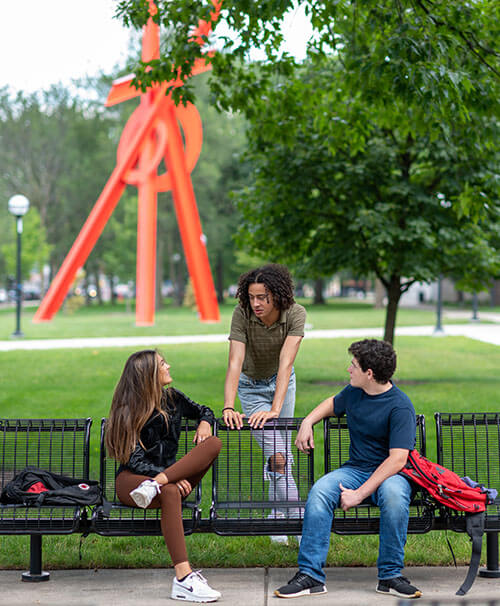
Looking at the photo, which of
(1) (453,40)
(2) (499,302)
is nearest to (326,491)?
(1) (453,40)

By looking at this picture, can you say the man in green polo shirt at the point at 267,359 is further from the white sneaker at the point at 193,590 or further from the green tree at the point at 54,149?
the green tree at the point at 54,149

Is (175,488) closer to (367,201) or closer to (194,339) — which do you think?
(367,201)

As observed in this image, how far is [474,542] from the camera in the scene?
13.4ft

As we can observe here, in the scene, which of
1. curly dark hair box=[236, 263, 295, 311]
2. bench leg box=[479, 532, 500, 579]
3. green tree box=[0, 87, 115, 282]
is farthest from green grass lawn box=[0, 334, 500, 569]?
green tree box=[0, 87, 115, 282]

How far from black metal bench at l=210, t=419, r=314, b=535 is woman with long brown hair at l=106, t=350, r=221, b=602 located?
25cm

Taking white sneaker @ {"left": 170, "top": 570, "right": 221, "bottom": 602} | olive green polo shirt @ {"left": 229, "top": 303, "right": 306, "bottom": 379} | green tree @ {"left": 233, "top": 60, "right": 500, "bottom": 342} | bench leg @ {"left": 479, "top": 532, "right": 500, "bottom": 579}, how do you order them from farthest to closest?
green tree @ {"left": 233, "top": 60, "right": 500, "bottom": 342} < olive green polo shirt @ {"left": 229, "top": 303, "right": 306, "bottom": 379} < bench leg @ {"left": 479, "top": 532, "right": 500, "bottom": 579} < white sneaker @ {"left": 170, "top": 570, "right": 221, "bottom": 602}

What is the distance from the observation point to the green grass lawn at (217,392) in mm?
4715

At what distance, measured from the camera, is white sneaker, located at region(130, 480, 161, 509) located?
4.07 metres

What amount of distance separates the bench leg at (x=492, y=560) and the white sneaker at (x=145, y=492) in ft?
5.96

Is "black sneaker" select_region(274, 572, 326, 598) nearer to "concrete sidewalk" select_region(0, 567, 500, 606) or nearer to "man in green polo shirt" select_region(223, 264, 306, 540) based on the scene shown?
"concrete sidewalk" select_region(0, 567, 500, 606)

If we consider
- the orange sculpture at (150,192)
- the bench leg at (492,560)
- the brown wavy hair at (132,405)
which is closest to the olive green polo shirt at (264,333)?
the brown wavy hair at (132,405)

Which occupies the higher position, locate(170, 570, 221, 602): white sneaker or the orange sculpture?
the orange sculpture

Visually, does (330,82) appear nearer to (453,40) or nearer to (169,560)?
(453,40)

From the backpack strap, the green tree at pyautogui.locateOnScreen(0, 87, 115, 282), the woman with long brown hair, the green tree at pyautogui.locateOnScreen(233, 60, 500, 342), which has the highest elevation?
the green tree at pyautogui.locateOnScreen(0, 87, 115, 282)
